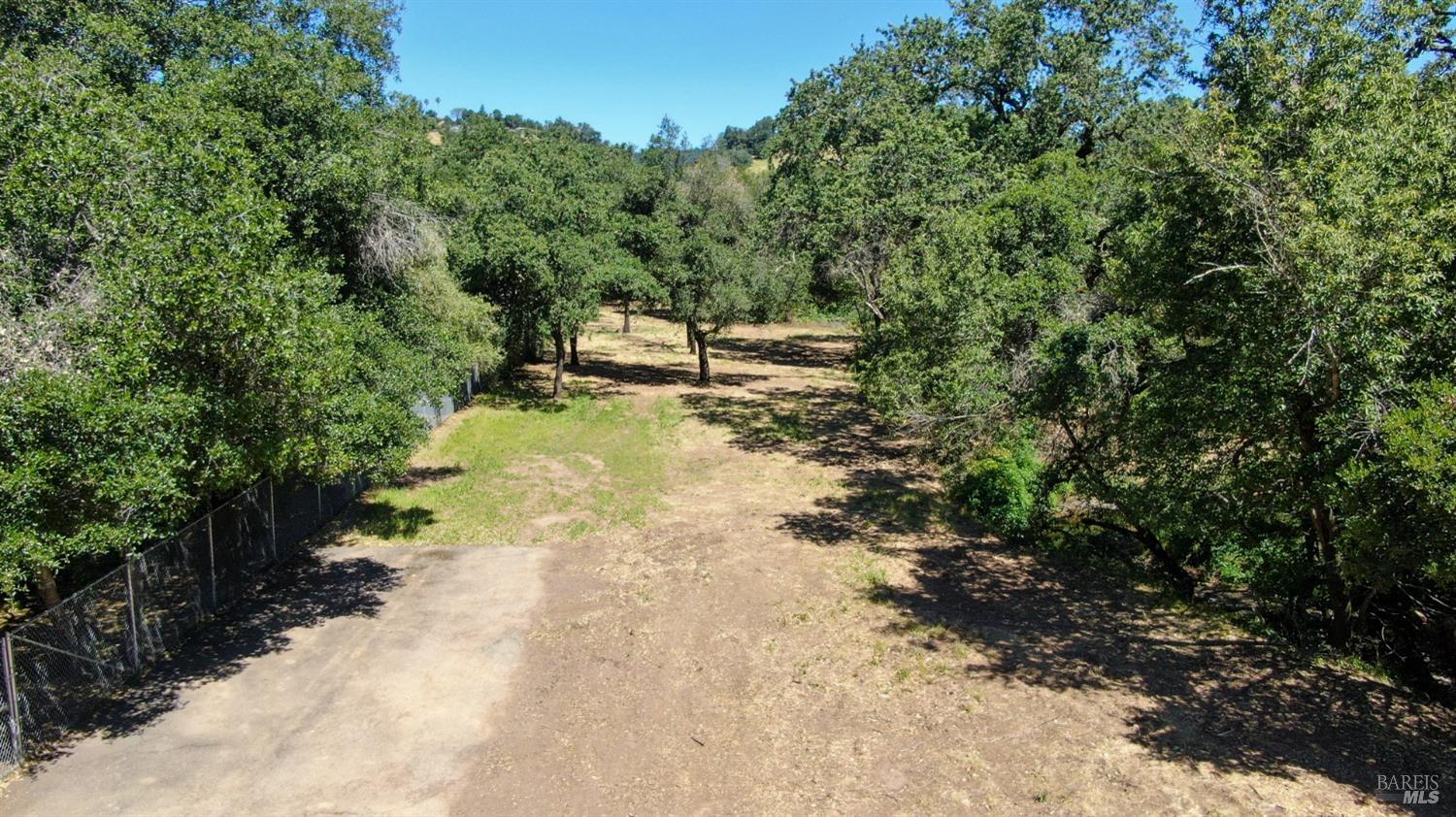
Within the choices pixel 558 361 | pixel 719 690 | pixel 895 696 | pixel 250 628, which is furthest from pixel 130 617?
pixel 558 361

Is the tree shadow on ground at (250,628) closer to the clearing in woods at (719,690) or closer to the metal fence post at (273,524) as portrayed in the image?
the clearing in woods at (719,690)

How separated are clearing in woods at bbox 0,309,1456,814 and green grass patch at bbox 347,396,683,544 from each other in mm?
211

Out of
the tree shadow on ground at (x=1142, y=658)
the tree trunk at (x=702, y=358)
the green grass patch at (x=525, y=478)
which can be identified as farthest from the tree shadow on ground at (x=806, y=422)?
the tree shadow on ground at (x=1142, y=658)

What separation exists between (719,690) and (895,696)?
8.29 ft

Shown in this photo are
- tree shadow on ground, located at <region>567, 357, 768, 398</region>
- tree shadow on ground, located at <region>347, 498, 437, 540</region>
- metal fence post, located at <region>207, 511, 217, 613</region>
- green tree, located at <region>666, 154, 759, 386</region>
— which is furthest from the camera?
tree shadow on ground, located at <region>567, 357, 768, 398</region>

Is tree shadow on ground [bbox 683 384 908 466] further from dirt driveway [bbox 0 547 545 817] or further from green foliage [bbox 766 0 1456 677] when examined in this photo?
dirt driveway [bbox 0 547 545 817]

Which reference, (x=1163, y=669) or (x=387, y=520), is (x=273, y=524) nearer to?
(x=387, y=520)

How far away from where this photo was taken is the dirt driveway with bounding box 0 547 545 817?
9180 millimetres

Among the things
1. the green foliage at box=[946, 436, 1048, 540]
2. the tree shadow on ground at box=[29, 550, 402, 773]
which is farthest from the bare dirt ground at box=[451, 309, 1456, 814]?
the tree shadow on ground at box=[29, 550, 402, 773]

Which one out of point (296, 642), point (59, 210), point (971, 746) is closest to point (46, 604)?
point (296, 642)

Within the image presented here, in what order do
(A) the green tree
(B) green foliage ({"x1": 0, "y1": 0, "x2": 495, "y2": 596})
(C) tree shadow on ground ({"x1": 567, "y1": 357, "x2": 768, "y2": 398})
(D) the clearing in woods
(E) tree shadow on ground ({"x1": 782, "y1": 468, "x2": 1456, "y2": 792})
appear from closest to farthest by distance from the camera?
(B) green foliage ({"x1": 0, "y1": 0, "x2": 495, "y2": 596})
(D) the clearing in woods
(E) tree shadow on ground ({"x1": 782, "y1": 468, "x2": 1456, "y2": 792})
(A) the green tree
(C) tree shadow on ground ({"x1": 567, "y1": 357, "x2": 768, "y2": 398})

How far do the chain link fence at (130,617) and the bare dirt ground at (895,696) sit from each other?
5.23 meters

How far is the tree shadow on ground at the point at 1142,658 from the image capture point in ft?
32.4

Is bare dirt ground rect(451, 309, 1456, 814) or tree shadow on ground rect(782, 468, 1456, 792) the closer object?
bare dirt ground rect(451, 309, 1456, 814)
